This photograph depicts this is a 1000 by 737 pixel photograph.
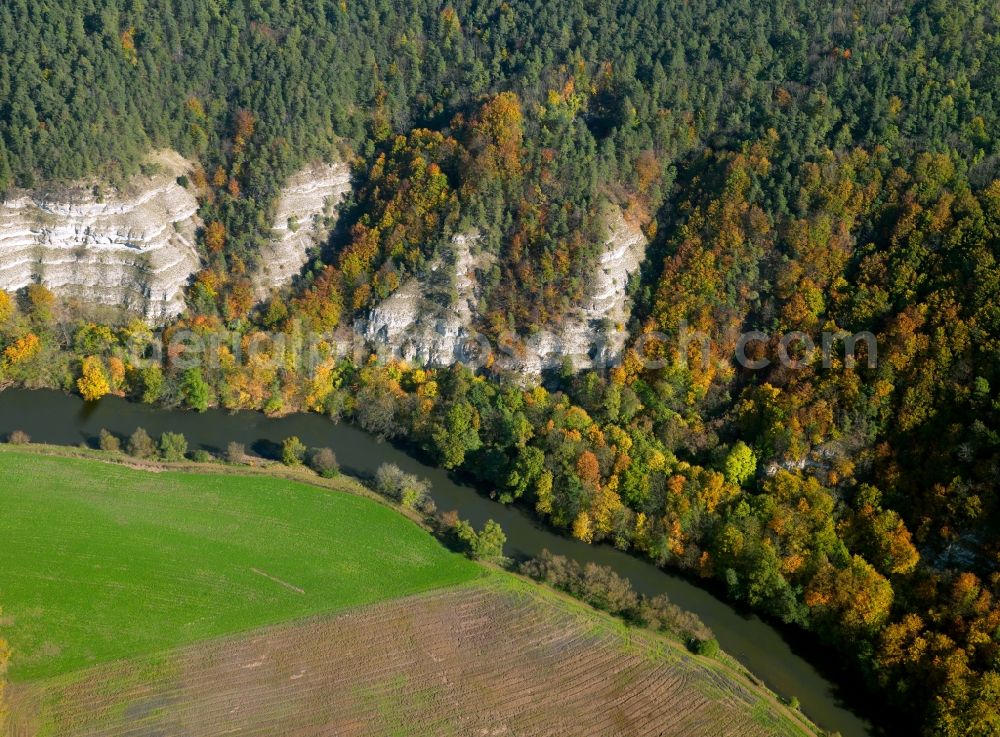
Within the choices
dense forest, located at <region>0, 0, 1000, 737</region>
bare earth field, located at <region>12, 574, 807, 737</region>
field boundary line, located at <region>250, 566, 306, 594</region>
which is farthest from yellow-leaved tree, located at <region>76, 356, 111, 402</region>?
bare earth field, located at <region>12, 574, 807, 737</region>

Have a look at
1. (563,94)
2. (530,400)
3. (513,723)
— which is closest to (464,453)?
(530,400)

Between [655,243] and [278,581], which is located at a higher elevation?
[655,243]

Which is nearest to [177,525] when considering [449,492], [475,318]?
[449,492]

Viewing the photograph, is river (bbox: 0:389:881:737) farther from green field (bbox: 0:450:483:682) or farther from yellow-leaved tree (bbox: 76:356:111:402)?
green field (bbox: 0:450:483:682)

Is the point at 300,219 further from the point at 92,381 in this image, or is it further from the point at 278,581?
the point at 278,581

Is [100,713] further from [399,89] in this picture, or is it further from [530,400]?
[399,89]

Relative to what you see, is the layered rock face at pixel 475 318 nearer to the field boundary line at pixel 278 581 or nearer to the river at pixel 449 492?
the river at pixel 449 492

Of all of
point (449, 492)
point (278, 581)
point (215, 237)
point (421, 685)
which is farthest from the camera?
point (215, 237)
